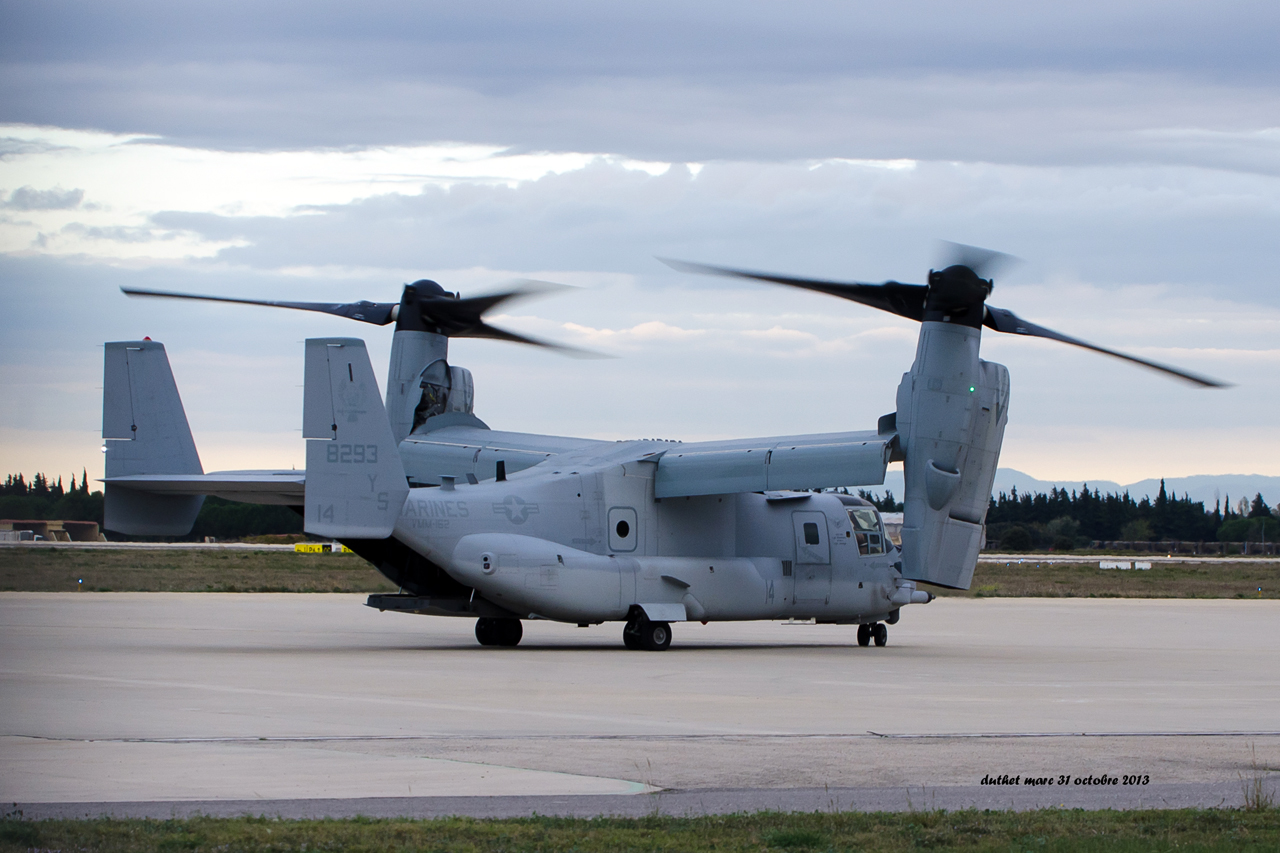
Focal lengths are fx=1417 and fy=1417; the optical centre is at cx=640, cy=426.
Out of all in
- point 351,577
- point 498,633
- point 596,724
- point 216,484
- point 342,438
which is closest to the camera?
point 596,724

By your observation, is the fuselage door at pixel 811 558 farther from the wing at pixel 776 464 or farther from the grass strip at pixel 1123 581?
the grass strip at pixel 1123 581

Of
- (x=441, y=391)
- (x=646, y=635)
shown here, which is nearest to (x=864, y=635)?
(x=646, y=635)

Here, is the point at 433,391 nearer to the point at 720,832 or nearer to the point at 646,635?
the point at 646,635

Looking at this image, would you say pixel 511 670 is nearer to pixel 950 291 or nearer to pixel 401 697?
pixel 401 697

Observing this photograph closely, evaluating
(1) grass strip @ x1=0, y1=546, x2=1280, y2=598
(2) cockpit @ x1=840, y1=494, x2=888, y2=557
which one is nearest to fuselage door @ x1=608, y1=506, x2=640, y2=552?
(2) cockpit @ x1=840, y1=494, x2=888, y2=557

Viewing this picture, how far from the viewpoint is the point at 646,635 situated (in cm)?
2592

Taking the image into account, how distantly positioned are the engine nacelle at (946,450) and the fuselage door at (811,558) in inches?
172

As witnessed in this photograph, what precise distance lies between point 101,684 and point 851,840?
11948 millimetres

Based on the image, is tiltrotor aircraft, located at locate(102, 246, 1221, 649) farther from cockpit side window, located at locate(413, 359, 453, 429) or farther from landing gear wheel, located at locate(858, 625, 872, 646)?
cockpit side window, located at locate(413, 359, 453, 429)

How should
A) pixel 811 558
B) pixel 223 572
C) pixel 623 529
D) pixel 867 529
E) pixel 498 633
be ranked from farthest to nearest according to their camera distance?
pixel 223 572, pixel 867 529, pixel 811 558, pixel 498 633, pixel 623 529

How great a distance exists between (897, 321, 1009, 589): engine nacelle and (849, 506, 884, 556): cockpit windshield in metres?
5.10

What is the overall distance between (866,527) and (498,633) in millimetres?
8197

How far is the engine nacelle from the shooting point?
2403 cm

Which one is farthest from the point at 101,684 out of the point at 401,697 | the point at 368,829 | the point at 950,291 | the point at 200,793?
the point at 950,291
